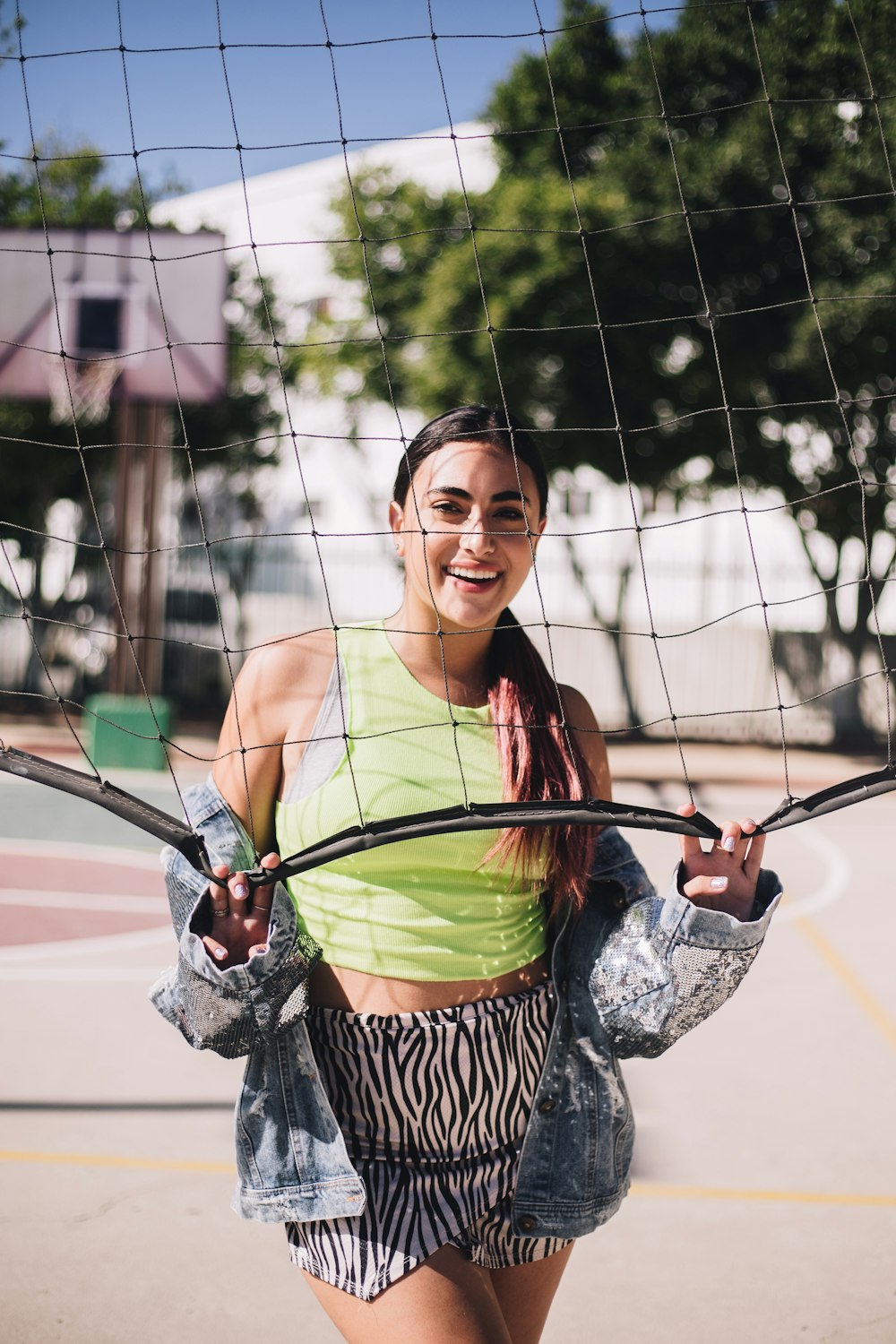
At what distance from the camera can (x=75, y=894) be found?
6.71 meters

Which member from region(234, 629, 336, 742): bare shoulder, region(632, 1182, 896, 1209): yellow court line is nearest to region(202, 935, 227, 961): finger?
region(234, 629, 336, 742): bare shoulder

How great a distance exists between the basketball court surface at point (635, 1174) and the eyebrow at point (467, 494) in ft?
6.64

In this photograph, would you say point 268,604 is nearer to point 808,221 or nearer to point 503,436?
point 808,221

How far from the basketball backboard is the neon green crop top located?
10.3 m

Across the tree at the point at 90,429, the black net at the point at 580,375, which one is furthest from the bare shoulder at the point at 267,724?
the tree at the point at 90,429

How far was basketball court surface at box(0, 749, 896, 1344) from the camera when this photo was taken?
9.11ft

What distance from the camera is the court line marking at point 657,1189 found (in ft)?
11.0

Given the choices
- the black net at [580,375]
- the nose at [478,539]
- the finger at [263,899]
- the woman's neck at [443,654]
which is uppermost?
the black net at [580,375]

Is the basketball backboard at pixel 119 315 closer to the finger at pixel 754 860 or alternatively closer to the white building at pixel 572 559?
the white building at pixel 572 559

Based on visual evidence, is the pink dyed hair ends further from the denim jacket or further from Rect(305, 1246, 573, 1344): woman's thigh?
Rect(305, 1246, 573, 1344): woman's thigh

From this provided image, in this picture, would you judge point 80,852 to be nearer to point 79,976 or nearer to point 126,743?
point 79,976

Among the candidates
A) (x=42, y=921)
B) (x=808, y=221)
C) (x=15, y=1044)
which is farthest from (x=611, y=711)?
(x=15, y=1044)

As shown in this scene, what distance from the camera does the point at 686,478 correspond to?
54.6 feet

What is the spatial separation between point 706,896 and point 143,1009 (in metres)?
3.69
